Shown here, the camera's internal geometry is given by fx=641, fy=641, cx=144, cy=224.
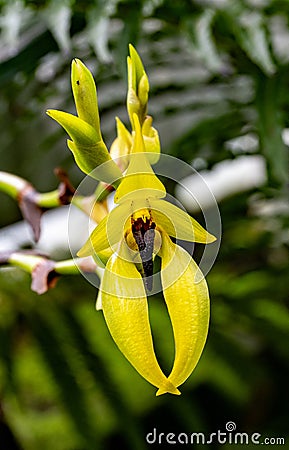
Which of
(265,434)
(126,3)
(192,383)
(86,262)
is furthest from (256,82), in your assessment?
(192,383)

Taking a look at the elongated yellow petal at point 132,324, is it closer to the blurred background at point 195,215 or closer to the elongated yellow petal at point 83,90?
the elongated yellow petal at point 83,90

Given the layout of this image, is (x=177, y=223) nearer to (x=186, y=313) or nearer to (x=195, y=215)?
(x=186, y=313)

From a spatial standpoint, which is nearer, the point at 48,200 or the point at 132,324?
the point at 132,324

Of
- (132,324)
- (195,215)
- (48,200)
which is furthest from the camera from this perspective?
(195,215)

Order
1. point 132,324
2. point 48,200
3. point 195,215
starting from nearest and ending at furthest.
Result: point 132,324
point 48,200
point 195,215

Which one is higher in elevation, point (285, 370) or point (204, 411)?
point (285, 370)

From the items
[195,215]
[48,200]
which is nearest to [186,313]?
[48,200]

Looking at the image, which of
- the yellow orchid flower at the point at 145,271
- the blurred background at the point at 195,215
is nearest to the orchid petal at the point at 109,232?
the yellow orchid flower at the point at 145,271

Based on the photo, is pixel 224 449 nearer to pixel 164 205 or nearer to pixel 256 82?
pixel 256 82
